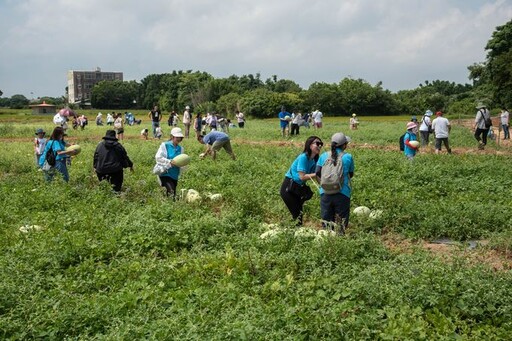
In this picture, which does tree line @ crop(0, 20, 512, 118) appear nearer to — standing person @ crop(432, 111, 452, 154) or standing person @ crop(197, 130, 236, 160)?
standing person @ crop(432, 111, 452, 154)

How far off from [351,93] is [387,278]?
7401cm

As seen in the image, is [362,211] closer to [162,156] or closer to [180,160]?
[180,160]

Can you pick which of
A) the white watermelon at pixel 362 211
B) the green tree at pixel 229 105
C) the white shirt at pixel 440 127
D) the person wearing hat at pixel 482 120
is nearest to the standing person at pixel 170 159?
the white watermelon at pixel 362 211

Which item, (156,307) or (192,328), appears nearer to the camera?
(192,328)

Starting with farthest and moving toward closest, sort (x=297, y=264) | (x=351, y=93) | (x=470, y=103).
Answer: (x=351, y=93) → (x=470, y=103) → (x=297, y=264)

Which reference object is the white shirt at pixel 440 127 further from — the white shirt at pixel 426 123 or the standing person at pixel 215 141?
the standing person at pixel 215 141

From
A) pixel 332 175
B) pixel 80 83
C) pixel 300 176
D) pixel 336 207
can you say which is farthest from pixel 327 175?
pixel 80 83

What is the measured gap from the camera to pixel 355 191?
37.4ft

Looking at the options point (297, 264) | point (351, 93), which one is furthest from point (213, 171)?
point (351, 93)

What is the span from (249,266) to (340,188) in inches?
83.2

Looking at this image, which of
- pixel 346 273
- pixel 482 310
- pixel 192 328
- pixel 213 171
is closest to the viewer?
pixel 192 328

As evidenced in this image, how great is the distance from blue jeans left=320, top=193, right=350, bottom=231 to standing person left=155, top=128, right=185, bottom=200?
137 inches

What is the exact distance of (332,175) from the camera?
7.90 m

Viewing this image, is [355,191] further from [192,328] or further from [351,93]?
[351,93]
